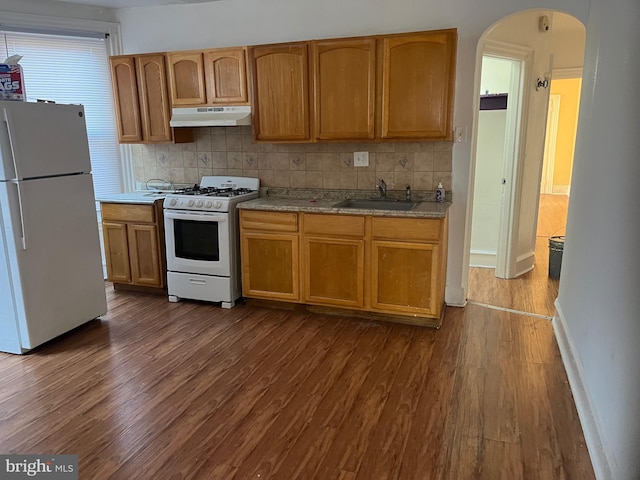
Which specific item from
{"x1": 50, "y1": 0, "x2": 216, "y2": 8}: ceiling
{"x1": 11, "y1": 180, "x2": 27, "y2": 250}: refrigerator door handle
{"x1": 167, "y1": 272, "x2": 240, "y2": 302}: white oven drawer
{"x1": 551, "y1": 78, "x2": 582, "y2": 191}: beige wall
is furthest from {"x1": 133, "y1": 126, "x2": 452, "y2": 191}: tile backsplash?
{"x1": 551, "y1": 78, "x2": 582, "y2": 191}: beige wall

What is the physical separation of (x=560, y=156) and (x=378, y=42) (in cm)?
858

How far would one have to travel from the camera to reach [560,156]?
1052 cm

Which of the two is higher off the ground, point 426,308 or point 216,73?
point 216,73

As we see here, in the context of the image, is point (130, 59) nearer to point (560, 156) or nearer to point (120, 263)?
point (120, 263)

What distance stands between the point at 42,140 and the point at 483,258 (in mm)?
4185

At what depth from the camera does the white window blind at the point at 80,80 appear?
13.9ft

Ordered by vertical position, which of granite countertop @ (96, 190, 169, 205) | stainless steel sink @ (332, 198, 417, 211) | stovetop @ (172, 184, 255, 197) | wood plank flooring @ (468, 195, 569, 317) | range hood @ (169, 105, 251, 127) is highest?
range hood @ (169, 105, 251, 127)

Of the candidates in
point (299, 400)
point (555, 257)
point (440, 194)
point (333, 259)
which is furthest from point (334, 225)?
point (555, 257)

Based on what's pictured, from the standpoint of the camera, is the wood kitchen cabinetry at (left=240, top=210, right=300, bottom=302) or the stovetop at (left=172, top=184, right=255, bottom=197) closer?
the wood kitchen cabinetry at (left=240, top=210, right=300, bottom=302)

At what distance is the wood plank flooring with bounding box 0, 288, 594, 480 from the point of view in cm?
213

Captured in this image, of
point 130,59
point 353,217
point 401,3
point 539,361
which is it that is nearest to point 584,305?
point 539,361

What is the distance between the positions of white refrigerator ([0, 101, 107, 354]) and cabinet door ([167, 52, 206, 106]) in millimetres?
965

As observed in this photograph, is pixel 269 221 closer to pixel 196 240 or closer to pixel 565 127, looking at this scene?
pixel 196 240

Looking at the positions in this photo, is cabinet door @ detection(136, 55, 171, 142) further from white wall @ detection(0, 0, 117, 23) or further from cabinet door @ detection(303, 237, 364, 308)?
cabinet door @ detection(303, 237, 364, 308)
